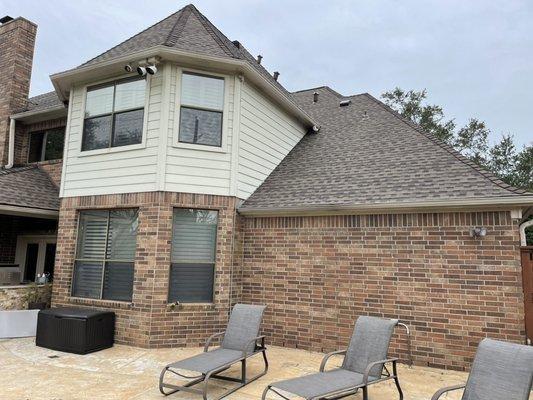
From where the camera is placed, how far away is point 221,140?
25.5 feet

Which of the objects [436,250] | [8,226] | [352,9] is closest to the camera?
[436,250]

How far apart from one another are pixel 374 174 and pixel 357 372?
167 inches

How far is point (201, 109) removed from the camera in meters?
7.75

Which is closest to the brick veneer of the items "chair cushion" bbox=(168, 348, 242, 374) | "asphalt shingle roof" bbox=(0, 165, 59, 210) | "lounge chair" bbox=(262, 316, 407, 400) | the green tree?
Result: "chair cushion" bbox=(168, 348, 242, 374)

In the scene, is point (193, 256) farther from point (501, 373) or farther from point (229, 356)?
point (501, 373)

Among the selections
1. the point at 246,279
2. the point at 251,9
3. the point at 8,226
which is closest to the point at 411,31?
the point at 251,9

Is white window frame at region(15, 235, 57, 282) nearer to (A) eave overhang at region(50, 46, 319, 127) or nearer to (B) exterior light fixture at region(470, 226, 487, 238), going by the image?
(A) eave overhang at region(50, 46, 319, 127)

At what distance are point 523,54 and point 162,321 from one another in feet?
87.1

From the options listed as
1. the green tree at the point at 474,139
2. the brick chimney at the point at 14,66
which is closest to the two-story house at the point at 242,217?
the brick chimney at the point at 14,66

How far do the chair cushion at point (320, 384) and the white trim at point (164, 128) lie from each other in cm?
442

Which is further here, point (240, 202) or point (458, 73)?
point (458, 73)

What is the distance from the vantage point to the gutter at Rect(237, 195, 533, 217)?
19.0ft

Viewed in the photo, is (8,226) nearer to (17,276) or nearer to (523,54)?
(17,276)

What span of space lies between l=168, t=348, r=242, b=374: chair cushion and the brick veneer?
1.98 m
